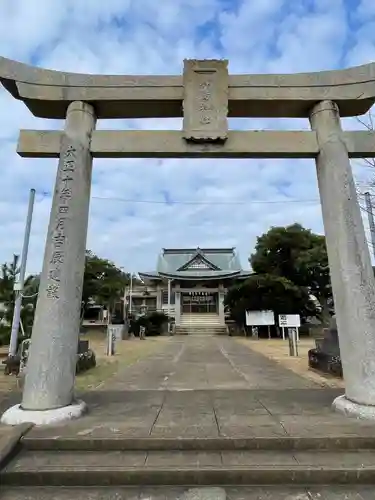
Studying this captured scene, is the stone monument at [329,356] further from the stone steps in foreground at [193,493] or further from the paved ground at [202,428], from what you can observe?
the stone steps in foreground at [193,493]

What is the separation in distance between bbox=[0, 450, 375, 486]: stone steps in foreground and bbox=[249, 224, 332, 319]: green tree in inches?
964

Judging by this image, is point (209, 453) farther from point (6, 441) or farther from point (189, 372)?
point (189, 372)

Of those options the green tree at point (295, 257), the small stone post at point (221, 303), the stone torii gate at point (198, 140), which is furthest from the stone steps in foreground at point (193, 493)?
the small stone post at point (221, 303)

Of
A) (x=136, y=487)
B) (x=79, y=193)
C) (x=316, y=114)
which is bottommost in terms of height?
(x=136, y=487)

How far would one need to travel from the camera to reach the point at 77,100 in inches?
205

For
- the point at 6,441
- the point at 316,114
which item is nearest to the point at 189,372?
the point at 6,441

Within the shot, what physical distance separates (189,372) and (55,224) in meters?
6.42

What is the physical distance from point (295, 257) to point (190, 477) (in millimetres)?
25658

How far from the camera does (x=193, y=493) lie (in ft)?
9.25

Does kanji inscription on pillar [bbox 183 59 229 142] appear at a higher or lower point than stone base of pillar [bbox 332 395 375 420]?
higher

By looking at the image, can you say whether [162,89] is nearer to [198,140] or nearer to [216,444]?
[198,140]

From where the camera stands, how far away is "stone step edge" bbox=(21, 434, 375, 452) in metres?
3.40

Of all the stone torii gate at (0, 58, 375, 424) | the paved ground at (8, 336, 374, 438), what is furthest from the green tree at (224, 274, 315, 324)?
the stone torii gate at (0, 58, 375, 424)

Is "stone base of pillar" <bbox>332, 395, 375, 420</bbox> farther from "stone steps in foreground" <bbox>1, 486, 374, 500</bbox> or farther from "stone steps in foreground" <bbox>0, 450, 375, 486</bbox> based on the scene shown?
"stone steps in foreground" <bbox>1, 486, 374, 500</bbox>
